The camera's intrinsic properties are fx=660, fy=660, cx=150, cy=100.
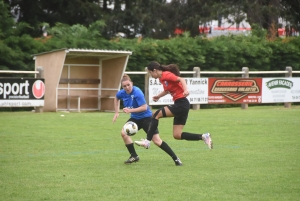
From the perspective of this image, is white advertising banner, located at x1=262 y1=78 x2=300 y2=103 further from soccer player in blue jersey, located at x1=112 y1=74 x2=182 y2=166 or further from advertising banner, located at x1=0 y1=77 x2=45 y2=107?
soccer player in blue jersey, located at x1=112 y1=74 x2=182 y2=166

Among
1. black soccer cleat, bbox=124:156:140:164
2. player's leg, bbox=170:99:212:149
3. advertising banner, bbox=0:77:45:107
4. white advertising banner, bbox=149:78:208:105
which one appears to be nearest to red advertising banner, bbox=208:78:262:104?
white advertising banner, bbox=149:78:208:105

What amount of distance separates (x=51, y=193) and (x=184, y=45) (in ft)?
64.0

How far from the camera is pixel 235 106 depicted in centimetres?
2803

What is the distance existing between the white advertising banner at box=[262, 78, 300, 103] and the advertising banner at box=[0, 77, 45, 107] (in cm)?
884

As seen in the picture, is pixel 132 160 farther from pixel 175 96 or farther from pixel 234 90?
pixel 234 90

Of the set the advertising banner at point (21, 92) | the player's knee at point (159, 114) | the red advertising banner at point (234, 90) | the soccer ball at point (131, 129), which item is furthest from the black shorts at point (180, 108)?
the red advertising banner at point (234, 90)

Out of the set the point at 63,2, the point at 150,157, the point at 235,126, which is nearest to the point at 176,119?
the point at 150,157

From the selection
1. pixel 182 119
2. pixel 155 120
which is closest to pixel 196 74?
pixel 182 119

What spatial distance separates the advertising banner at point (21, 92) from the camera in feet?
69.7

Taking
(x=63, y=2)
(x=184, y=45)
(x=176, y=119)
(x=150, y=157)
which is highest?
(x=63, y=2)

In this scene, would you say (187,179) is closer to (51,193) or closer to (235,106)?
(51,193)

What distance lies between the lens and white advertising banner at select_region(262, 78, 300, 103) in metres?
25.6

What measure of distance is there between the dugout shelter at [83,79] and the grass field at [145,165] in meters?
4.15

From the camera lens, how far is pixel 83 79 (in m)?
24.2
